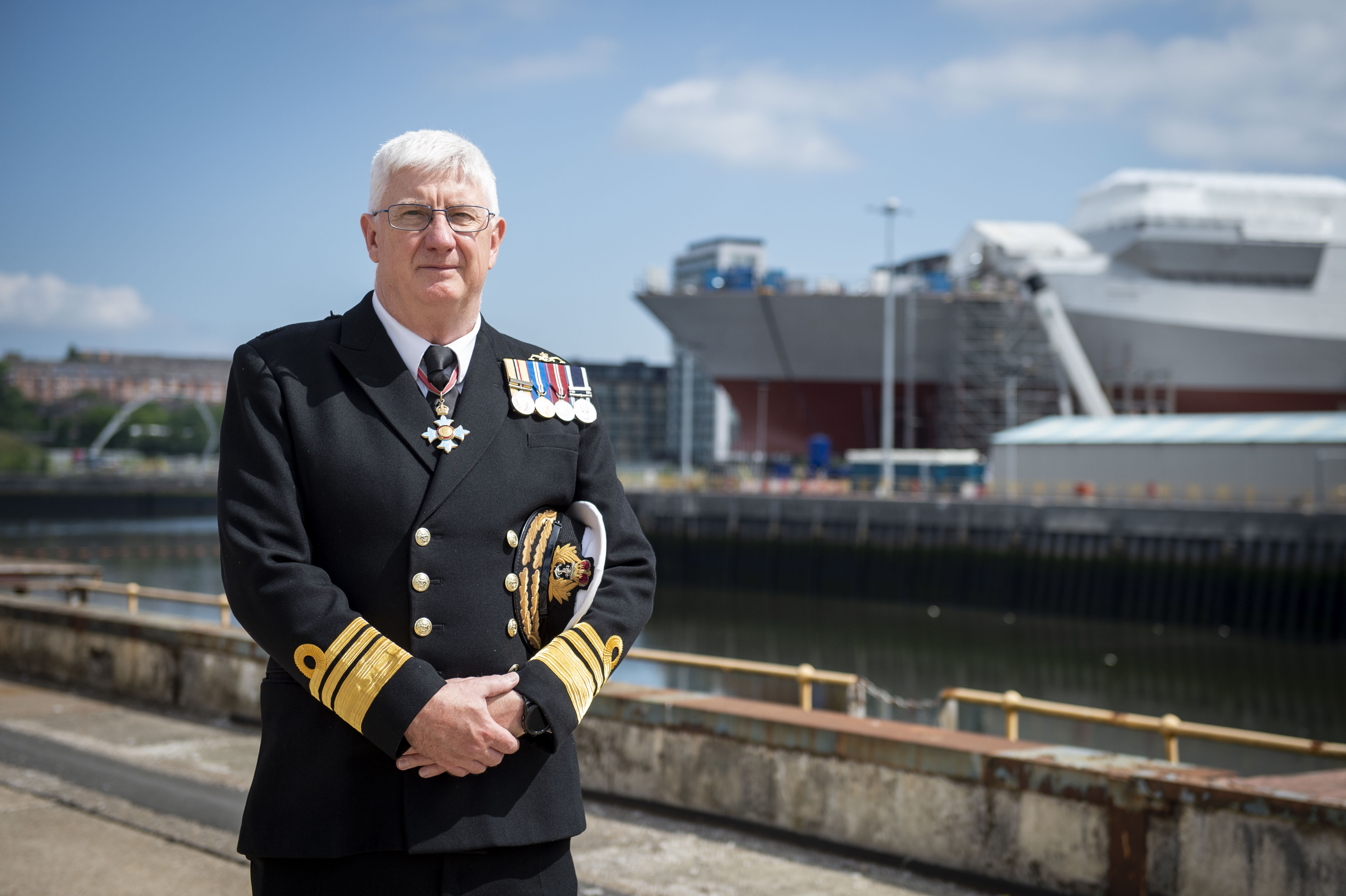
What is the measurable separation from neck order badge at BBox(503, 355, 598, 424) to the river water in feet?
45.3

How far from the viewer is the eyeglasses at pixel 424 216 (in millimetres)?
2186

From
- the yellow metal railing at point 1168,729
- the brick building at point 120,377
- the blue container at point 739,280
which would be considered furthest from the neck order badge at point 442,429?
the brick building at point 120,377

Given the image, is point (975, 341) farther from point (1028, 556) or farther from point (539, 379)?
point (539, 379)

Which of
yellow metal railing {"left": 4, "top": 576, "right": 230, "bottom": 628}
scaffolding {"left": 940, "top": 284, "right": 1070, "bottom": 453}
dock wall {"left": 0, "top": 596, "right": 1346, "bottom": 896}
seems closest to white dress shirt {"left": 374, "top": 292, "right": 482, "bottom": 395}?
dock wall {"left": 0, "top": 596, "right": 1346, "bottom": 896}

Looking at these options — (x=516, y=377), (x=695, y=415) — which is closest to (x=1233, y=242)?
(x=516, y=377)

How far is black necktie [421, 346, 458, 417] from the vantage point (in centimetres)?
224

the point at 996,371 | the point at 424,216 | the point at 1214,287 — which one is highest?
the point at 1214,287

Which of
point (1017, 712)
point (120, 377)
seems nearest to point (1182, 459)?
point (1017, 712)

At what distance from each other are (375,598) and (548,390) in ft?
1.74

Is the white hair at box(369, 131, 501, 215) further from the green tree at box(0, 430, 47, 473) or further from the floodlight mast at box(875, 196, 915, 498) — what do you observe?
the green tree at box(0, 430, 47, 473)

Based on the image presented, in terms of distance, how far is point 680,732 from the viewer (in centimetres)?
612

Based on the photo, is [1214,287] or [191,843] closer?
[191,843]

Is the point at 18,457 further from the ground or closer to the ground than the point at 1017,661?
further from the ground

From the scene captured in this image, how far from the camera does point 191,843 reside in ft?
16.4
